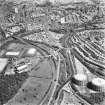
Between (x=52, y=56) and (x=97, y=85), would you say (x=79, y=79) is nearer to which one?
(x=97, y=85)

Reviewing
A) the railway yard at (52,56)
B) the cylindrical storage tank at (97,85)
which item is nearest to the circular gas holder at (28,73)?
the railway yard at (52,56)

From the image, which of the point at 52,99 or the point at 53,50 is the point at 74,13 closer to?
the point at 53,50

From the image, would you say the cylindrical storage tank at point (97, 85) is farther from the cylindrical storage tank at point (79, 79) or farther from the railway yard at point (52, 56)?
the cylindrical storage tank at point (79, 79)

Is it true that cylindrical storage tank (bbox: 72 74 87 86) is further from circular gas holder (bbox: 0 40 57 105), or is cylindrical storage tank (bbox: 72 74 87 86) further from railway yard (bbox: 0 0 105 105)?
circular gas holder (bbox: 0 40 57 105)

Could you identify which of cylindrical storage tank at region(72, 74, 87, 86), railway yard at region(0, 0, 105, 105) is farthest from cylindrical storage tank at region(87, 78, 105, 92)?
cylindrical storage tank at region(72, 74, 87, 86)

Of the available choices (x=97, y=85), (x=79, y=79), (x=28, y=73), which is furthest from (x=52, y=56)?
(x=97, y=85)

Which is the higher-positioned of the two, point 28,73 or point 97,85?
point 97,85

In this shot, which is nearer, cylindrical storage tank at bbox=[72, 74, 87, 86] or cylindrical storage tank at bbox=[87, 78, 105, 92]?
cylindrical storage tank at bbox=[87, 78, 105, 92]

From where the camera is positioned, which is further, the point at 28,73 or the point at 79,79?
the point at 28,73
